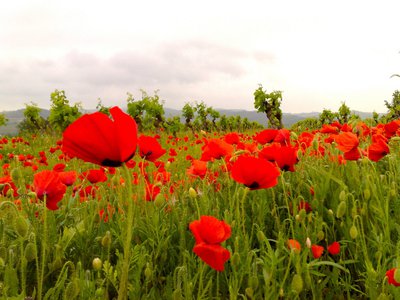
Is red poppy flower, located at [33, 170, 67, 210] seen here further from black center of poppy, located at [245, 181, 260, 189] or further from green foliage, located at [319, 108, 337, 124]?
green foliage, located at [319, 108, 337, 124]

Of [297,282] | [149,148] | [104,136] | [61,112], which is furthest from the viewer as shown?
[61,112]

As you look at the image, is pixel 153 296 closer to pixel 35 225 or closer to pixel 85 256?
pixel 85 256

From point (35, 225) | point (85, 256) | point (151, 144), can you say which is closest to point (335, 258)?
point (151, 144)

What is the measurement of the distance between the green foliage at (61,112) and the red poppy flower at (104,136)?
14.8m

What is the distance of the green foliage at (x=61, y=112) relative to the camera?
15141 millimetres

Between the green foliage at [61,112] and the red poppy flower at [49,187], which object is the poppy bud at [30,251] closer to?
the red poppy flower at [49,187]

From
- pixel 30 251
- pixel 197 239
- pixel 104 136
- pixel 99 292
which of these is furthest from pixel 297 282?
pixel 30 251

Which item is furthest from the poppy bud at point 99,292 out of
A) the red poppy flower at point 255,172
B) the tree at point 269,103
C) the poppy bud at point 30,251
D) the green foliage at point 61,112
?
the tree at point 269,103

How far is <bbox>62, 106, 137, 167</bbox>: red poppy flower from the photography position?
84 centimetres

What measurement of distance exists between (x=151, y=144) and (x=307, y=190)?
1.07 m

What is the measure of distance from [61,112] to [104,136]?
15.5 metres

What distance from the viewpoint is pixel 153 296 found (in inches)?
52.3

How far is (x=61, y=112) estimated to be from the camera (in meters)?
15.3

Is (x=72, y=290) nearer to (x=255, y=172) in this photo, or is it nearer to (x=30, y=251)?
(x=30, y=251)
